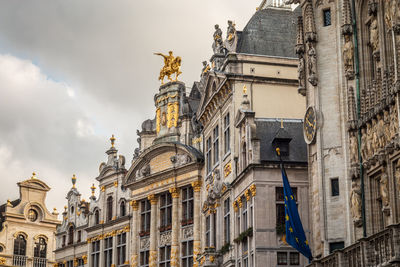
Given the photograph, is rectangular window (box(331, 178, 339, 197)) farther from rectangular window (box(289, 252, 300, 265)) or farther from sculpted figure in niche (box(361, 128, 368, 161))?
rectangular window (box(289, 252, 300, 265))

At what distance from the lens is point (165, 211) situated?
50.9 metres

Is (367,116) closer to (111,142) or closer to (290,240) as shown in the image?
(290,240)

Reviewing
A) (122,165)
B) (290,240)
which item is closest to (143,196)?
(122,165)

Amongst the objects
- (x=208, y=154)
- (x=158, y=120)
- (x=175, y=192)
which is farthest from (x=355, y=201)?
(x=158, y=120)

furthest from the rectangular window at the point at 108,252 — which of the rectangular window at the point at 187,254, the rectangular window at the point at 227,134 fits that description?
the rectangular window at the point at 227,134

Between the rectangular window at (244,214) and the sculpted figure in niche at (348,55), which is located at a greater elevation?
the sculpted figure in niche at (348,55)

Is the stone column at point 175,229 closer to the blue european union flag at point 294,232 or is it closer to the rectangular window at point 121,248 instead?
the rectangular window at point 121,248

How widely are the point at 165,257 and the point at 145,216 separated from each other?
12.5 ft

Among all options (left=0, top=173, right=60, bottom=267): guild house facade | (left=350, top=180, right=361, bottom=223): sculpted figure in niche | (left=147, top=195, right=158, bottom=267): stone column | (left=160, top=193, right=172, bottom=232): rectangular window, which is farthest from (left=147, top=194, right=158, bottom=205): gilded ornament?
(left=350, top=180, right=361, bottom=223): sculpted figure in niche

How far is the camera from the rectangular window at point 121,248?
54375 mm

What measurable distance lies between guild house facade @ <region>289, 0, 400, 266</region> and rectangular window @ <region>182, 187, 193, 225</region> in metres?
18.2

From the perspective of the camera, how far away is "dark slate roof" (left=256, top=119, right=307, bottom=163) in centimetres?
3769

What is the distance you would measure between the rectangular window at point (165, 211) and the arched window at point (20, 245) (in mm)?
19550

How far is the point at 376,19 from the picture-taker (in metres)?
28.8
